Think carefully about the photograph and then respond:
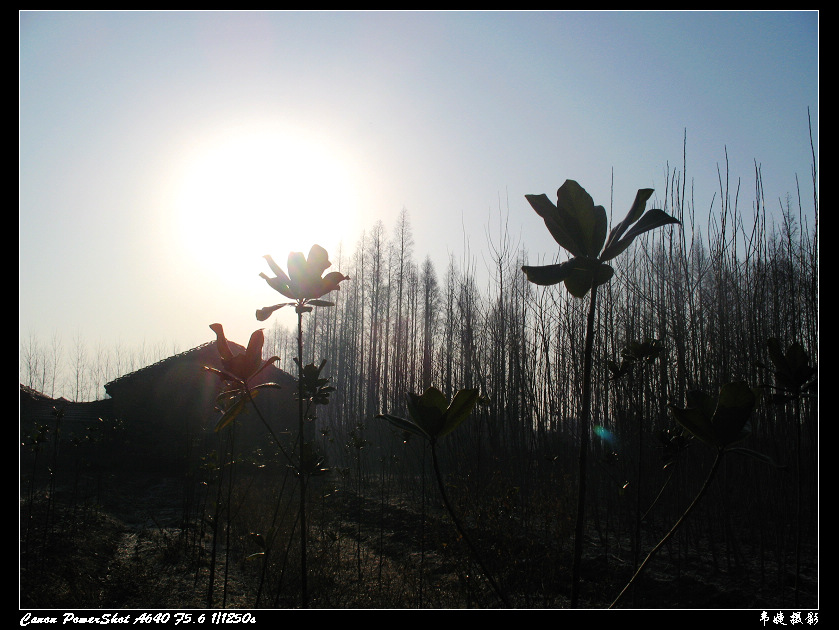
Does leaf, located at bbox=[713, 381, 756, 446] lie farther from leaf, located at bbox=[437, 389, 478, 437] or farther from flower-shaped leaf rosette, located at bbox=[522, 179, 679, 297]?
leaf, located at bbox=[437, 389, 478, 437]

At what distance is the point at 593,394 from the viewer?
564 centimetres

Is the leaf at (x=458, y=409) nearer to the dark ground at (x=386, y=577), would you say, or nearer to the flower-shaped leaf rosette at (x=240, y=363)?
the flower-shaped leaf rosette at (x=240, y=363)

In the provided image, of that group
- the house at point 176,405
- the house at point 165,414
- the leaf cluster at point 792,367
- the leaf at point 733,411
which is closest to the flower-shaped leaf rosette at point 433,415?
the leaf at point 733,411

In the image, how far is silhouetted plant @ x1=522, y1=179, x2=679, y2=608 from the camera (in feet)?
3.42

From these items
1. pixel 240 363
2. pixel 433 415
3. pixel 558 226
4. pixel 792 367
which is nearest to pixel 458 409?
pixel 433 415

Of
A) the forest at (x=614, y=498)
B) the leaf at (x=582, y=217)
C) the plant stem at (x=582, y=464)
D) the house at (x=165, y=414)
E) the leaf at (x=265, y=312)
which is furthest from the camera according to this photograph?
the house at (x=165, y=414)

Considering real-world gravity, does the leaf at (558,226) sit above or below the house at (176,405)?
above

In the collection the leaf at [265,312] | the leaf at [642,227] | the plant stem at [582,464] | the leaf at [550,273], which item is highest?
the leaf at [642,227]

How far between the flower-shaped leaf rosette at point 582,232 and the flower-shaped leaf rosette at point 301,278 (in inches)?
23.7

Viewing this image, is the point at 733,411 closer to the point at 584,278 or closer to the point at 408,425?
the point at 584,278

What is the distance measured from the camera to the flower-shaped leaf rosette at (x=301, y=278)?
4.68 feet

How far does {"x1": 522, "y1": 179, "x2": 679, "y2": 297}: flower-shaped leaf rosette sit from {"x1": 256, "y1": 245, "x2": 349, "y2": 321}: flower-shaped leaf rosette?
0.60 meters
